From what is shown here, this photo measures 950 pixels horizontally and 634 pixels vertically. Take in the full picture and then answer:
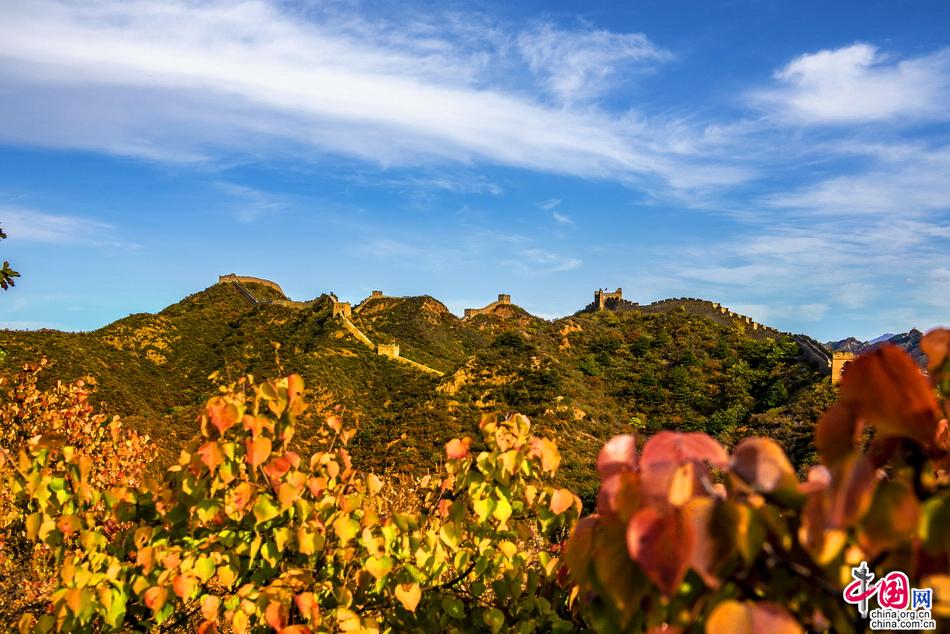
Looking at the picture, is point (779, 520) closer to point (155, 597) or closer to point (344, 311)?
point (155, 597)

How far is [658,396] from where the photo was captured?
30.7 m

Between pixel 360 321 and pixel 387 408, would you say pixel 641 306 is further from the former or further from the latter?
pixel 387 408

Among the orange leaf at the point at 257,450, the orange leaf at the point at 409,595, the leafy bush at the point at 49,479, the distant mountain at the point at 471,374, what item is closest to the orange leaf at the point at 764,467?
the orange leaf at the point at 409,595

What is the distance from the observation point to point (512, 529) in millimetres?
3930

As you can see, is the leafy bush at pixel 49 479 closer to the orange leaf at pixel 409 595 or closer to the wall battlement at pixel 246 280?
the orange leaf at pixel 409 595

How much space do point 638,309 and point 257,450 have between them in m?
44.7

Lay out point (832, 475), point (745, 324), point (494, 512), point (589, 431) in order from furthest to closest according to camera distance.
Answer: point (745, 324) → point (589, 431) → point (494, 512) → point (832, 475)

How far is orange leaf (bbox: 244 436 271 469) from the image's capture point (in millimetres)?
3203

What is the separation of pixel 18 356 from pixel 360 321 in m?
20.7

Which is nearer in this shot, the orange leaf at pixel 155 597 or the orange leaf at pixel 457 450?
the orange leaf at pixel 155 597

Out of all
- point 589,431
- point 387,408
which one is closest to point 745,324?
point 589,431

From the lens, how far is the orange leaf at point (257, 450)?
10.5 ft

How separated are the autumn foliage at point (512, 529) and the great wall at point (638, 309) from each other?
83.7 feet

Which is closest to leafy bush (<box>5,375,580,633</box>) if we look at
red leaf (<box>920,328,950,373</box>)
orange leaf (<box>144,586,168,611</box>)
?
orange leaf (<box>144,586,168,611</box>)
